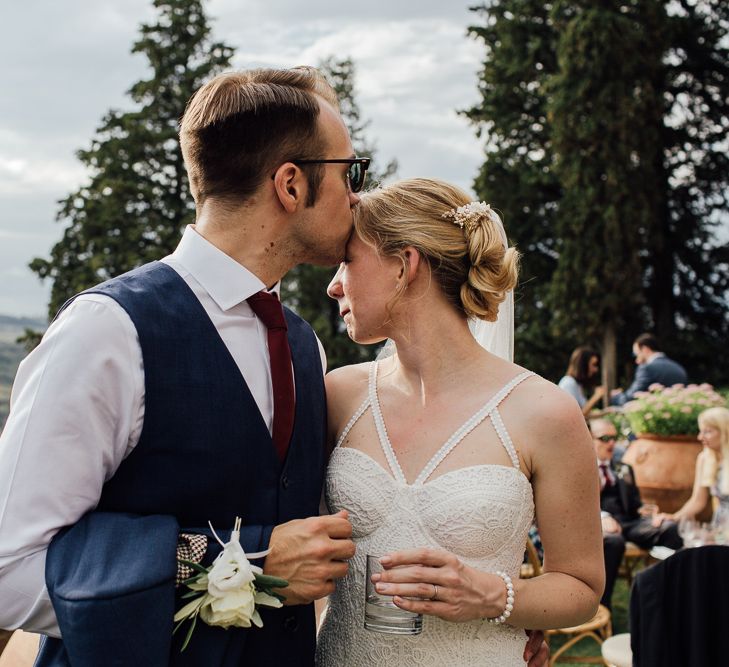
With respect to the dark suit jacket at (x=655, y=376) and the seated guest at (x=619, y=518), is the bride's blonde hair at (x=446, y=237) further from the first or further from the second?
the dark suit jacket at (x=655, y=376)

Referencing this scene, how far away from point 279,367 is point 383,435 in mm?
550

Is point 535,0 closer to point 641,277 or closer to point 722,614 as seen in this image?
point 641,277

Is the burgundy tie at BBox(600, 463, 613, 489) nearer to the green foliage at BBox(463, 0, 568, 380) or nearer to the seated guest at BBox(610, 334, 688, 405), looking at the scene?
the seated guest at BBox(610, 334, 688, 405)

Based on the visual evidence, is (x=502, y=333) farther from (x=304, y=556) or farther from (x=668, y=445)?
(x=668, y=445)

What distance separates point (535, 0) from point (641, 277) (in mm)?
7552

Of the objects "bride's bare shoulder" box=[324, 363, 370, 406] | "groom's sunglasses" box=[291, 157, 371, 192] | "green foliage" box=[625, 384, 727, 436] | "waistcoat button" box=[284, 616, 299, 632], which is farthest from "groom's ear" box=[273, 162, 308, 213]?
"green foliage" box=[625, 384, 727, 436]

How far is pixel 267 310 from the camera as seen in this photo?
211 cm

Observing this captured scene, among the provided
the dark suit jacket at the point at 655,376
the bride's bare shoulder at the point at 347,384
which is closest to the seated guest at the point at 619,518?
the dark suit jacket at the point at 655,376

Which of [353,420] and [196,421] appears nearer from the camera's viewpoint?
[196,421]

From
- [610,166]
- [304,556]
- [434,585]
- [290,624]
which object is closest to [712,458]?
[434,585]

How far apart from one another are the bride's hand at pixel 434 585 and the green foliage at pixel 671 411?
6.85m

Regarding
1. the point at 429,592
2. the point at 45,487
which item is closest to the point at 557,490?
the point at 429,592

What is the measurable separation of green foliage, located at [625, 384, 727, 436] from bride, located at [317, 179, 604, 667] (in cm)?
641

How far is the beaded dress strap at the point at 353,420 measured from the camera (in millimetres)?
2533
